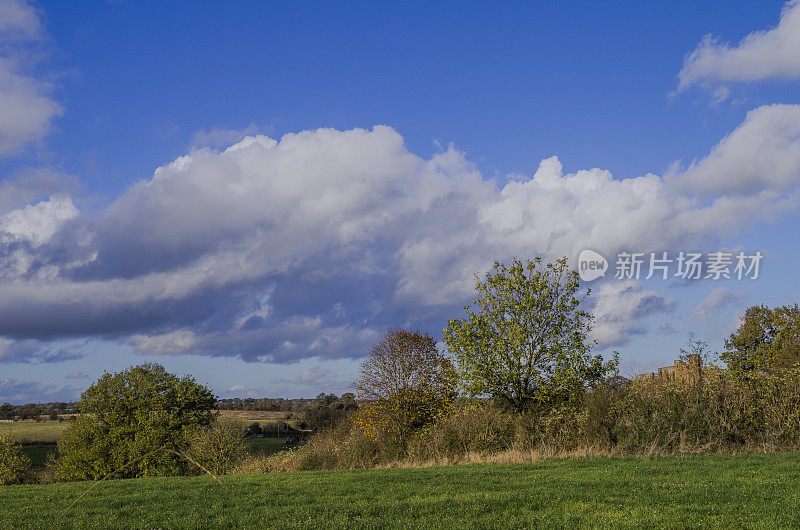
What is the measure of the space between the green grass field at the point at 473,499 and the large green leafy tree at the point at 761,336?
36443 millimetres

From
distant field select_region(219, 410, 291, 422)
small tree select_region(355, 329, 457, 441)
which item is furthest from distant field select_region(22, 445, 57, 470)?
small tree select_region(355, 329, 457, 441)

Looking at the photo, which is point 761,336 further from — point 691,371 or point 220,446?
point 220,446

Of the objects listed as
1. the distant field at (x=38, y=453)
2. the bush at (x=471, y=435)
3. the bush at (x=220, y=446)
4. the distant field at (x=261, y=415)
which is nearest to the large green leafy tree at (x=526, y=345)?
the bush at (x=471, y=435)

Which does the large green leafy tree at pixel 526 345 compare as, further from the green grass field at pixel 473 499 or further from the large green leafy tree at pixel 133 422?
the large green leafy tree at pixel 133 422

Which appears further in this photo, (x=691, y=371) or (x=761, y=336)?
(x=761, y=336)

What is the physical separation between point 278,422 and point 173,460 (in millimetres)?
45974

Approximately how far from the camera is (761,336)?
177ft

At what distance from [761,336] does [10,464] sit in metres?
68.0

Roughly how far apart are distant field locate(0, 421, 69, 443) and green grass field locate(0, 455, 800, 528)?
77.3 metres

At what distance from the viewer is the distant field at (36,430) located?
8628 cm

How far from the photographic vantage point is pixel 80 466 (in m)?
50.3

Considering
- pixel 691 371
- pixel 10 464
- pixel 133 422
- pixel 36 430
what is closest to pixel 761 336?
pixel 691 371

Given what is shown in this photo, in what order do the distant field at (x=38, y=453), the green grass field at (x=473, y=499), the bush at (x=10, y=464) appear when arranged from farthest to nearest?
1. the distant field at (x=38, y=453)
2. the bush at (x=10, y=464)
3. the green grass field at (x=473, y=499)

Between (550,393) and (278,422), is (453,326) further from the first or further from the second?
(278,422)
